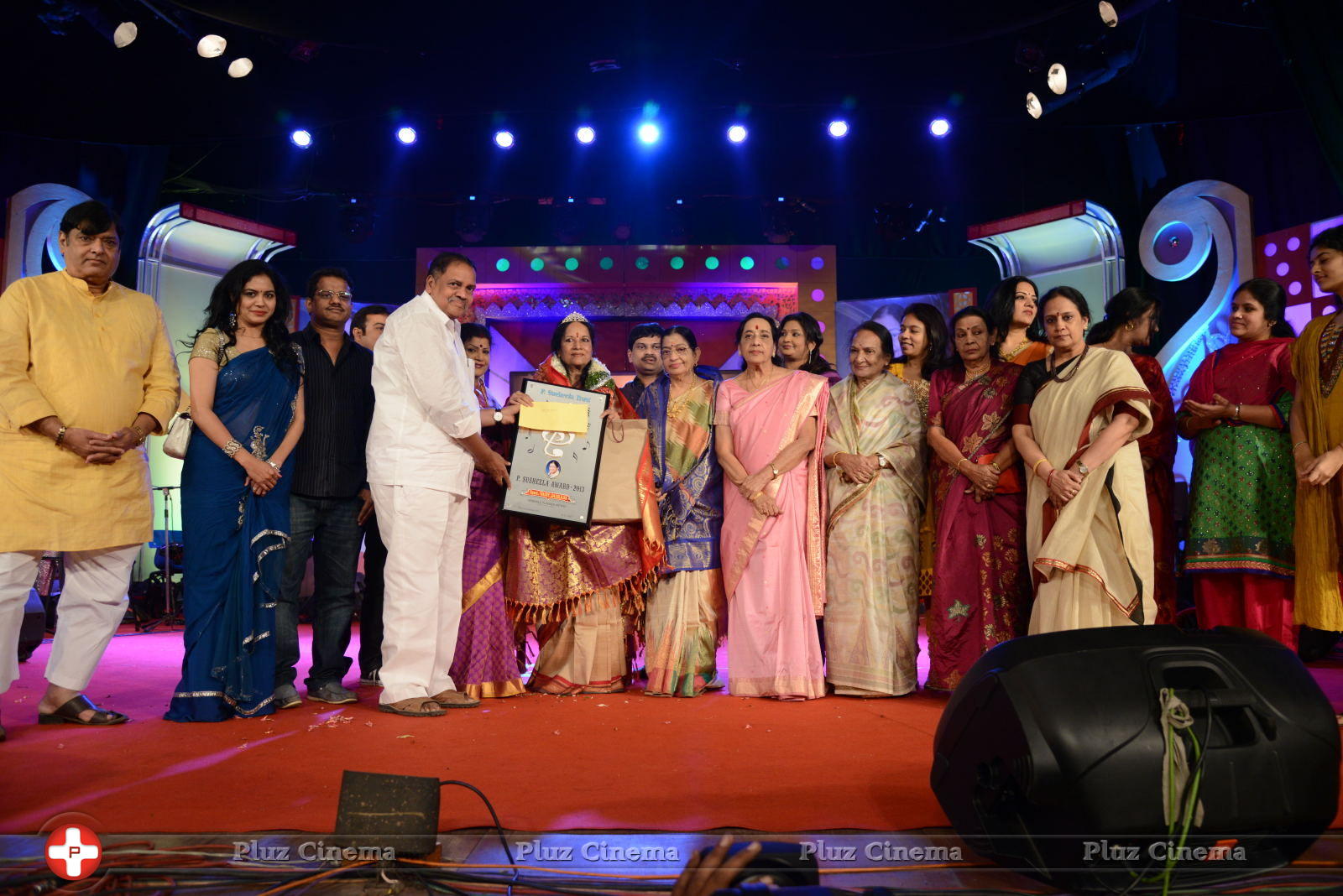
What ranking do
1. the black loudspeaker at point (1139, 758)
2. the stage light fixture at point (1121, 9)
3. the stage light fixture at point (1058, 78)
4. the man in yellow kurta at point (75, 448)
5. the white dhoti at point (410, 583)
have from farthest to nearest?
the stage light fixture at point (1058, 78) < the stage light fixture at point (1121, 9) < the white dhoti at point (410, 583) < the man in yellow kurta at point (75, 448) < the black loudspeaker at point (1139, 758)

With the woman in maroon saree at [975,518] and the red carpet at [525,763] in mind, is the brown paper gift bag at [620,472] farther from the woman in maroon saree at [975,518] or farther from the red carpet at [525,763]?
the woman in maroon saree at [975,518]

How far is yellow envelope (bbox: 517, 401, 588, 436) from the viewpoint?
159 inches

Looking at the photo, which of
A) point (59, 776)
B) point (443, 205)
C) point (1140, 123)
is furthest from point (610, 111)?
point (59, 776)

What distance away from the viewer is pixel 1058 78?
21.9 ft

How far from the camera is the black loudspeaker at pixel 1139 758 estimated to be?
5.49 feet

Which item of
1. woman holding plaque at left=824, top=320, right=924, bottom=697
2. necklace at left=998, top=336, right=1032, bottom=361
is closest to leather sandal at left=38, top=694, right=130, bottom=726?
A: woman holding plaque at left=824, top=320, right=924, bottom=697

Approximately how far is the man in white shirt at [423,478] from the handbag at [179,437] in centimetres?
66

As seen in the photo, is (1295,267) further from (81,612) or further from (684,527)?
(81,612)

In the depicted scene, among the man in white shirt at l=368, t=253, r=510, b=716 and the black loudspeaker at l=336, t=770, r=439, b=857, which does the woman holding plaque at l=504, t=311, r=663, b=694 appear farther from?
the black loudspeaker at l=336, t=770, r=439, b=857

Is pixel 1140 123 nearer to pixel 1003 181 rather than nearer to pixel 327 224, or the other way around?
pixel 1003 181

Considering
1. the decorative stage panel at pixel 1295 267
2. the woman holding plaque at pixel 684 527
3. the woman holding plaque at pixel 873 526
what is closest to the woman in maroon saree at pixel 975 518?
the woman holding plaque at pixel 873 526

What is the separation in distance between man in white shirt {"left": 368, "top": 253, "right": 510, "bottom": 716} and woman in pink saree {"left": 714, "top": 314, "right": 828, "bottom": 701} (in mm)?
1130

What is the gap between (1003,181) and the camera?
9.61 meters

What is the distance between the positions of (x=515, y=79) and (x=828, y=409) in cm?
448
